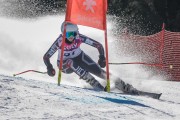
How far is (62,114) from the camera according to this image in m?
4.57

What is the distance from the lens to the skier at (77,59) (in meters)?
7.93

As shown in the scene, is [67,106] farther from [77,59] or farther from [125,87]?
[77,59]

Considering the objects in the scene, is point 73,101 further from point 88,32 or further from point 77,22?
point 88,32

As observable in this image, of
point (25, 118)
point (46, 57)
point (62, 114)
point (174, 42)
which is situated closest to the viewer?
point (25, 118)

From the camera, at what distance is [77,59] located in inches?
326

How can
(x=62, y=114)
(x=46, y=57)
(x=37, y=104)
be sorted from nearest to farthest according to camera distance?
1. (x=62, y=114)
2. (x=37, y=104)
3. (x=46, y=57)

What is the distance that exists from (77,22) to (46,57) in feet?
4.67

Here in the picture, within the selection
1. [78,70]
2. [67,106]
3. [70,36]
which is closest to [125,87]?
[78,70]

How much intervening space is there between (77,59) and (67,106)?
10.9 ft

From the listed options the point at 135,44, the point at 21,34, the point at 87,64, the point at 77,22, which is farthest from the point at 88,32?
the point at 77,22

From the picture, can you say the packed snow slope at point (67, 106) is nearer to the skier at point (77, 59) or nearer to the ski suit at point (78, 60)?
the skier at point (77, 59)

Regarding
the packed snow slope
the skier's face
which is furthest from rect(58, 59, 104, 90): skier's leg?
the packed snow slope

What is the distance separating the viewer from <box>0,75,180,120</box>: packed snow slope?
449 cm

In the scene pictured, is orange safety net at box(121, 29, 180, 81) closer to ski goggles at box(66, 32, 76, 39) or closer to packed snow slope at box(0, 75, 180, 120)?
ski goggles at box(66, 32, 76, 39)
